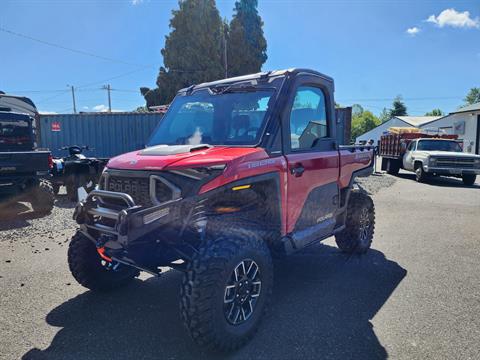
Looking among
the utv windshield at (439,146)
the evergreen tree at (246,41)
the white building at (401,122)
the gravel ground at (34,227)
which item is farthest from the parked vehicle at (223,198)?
the white building at (401,122)

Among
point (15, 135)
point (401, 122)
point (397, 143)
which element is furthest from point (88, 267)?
point (401, 122)

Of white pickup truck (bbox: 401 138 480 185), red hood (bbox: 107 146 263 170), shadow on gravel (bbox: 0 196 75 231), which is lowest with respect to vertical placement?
shadow on gravel (bbox: 0 196 75 231)

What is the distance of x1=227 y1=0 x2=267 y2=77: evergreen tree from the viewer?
30.1 m

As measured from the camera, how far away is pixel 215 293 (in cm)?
283

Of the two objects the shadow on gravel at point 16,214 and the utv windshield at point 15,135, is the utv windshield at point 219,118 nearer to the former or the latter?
the shadow on gravel at point 16,214

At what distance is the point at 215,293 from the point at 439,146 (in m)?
15.8

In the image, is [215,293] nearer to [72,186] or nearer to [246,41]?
[72,186]

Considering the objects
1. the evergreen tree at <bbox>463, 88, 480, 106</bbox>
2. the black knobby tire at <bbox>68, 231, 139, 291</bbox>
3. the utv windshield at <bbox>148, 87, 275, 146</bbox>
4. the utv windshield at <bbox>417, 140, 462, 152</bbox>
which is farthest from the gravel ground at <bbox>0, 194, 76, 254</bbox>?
the evergreen tree at <bbox>463, 88, 480, 106</bbox>

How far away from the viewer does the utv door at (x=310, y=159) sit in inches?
149

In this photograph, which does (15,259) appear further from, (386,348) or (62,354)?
(386,348)

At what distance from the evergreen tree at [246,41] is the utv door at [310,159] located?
2668 cm

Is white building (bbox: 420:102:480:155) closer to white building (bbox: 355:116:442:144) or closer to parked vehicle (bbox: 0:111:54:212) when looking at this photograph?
white building (bbox: 355:116:442:144)

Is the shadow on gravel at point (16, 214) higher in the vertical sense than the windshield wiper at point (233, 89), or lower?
lower

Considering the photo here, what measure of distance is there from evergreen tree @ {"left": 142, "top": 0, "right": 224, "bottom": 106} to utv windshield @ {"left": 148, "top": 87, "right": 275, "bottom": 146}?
24602mm
